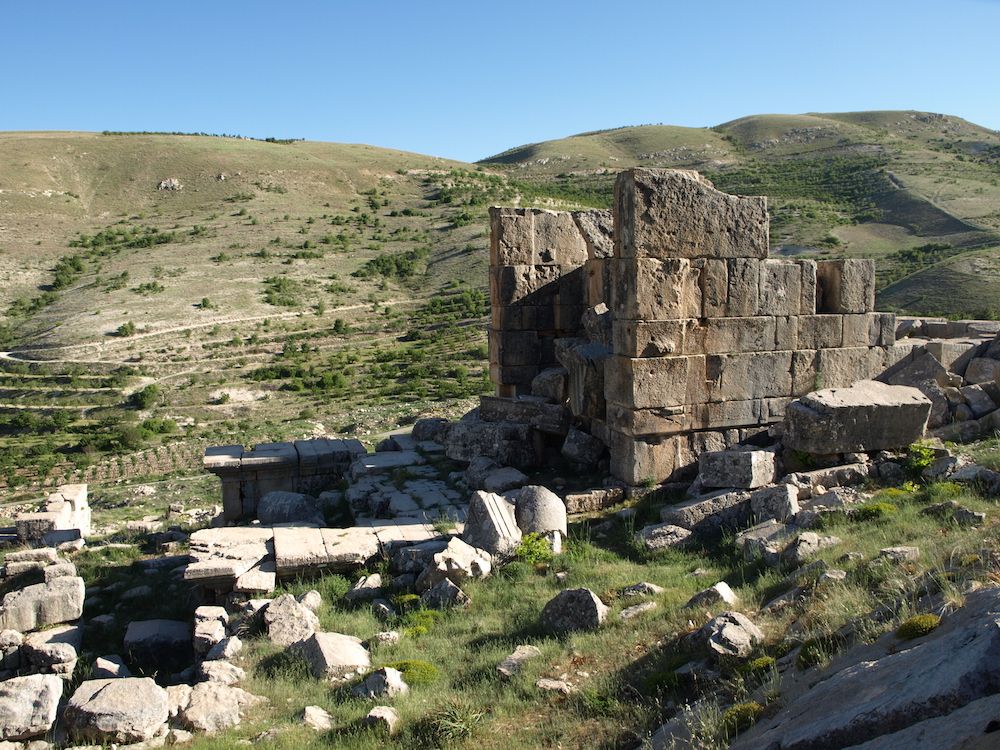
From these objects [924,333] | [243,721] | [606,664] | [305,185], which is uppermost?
[305,185]

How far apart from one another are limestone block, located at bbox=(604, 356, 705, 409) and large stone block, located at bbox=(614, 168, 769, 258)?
1237mm

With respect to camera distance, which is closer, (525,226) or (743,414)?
(743,414)

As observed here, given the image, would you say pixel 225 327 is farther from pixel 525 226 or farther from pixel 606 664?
pixel 606 664

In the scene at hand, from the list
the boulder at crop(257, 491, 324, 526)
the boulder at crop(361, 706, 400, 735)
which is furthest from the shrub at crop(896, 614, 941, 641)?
the boulder at crop(257, 491, 324, 526)

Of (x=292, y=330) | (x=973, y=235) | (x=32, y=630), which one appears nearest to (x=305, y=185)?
(x=292, y=330)

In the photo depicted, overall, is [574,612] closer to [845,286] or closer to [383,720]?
[383,720]

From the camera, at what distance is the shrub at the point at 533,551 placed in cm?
777

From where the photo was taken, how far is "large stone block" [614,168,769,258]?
9164 millimetres

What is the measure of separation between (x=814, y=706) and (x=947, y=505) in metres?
4.30

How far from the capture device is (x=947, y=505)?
679 cm

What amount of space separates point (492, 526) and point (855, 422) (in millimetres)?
4186

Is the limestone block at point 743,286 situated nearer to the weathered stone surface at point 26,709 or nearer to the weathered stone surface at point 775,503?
the weathered stone surface at point 775,503

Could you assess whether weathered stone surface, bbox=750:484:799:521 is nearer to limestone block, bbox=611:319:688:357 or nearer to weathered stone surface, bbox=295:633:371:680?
limestone block, bbox=611:319:688:357

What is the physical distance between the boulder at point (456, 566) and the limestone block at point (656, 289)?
10.9 feet
